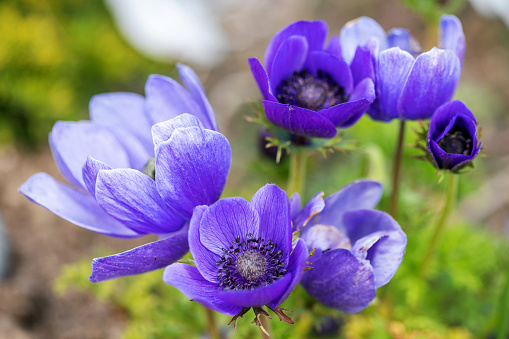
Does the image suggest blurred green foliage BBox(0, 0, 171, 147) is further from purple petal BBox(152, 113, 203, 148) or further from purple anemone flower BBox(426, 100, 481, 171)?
purple anemone flower BBox(426, 100, 481, 171)

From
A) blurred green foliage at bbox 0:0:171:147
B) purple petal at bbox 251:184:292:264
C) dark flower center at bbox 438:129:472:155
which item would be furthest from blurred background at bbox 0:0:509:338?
dark flower center at bbox 438:129:472:155

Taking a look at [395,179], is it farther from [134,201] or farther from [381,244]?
[134,201]

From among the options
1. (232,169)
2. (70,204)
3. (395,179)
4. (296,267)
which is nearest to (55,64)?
(232,169)

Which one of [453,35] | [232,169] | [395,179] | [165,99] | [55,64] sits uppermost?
[453,35]

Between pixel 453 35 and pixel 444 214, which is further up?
pixel 453 35

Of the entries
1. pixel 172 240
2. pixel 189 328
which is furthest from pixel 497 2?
pixel 172 240

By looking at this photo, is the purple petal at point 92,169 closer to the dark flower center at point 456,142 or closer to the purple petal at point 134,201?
the purple petal at point 134,201

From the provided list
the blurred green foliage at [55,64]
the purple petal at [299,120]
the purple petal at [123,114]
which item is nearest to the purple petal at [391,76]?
the purple petal at [299,120]
